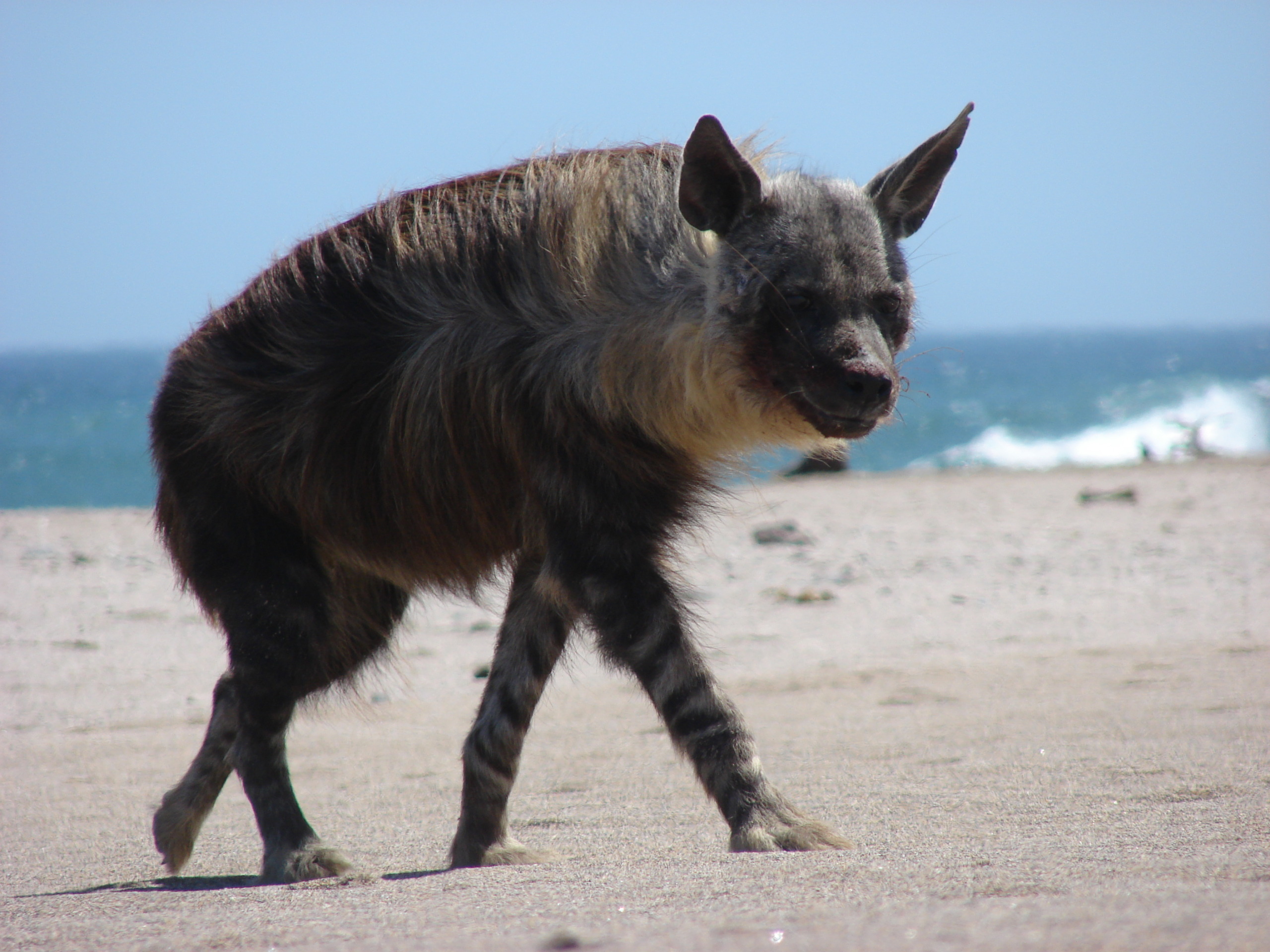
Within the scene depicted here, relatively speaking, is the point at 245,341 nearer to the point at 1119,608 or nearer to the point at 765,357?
the point at 765,357

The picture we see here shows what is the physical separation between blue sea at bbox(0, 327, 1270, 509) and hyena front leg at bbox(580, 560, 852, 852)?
2.76ft

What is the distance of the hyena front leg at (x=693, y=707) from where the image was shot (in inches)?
142

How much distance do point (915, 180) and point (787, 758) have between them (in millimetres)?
2528

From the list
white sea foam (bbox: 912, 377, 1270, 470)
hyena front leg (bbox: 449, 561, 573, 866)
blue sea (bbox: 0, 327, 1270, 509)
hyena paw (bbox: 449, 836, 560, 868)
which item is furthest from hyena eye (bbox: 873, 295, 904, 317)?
white sea foam (bbox: 912, 377, 1270, 470)

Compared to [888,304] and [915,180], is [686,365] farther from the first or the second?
[915,180]

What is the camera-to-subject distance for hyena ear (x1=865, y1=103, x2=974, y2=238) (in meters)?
4.14

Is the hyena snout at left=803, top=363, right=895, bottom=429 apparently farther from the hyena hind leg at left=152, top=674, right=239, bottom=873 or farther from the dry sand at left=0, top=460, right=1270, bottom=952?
the hyena hind leg at left=152, top=674, right=239, bottom=873

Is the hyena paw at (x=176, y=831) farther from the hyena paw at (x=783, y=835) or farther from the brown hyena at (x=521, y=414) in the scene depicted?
the hyena paw at (x=783, y=835)

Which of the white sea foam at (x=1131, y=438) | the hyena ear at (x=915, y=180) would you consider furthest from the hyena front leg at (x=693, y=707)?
the white sea foam at (x=1131, y=438)

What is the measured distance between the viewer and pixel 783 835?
3.58 meters

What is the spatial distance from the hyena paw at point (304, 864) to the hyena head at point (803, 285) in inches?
79.9

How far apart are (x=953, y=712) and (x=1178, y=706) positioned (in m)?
1.03

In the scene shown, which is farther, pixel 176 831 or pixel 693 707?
pixel 176 831

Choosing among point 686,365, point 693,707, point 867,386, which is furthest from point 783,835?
point 686,365
